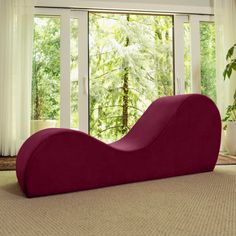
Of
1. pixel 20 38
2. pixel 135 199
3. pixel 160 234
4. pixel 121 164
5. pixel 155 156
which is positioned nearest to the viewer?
pixel 160 234

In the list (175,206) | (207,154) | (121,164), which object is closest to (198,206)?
(175,206)

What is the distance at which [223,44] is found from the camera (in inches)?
163

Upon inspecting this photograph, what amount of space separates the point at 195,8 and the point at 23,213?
11.7 feet

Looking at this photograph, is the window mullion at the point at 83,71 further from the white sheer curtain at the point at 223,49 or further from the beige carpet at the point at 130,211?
the beige carpet at the point at 130,211

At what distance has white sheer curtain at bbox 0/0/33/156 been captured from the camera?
3.73 m

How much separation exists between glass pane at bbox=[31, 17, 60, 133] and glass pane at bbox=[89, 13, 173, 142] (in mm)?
1308

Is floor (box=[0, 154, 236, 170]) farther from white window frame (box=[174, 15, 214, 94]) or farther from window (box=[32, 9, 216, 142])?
white window frame (box=[174, 15, 214, 94])

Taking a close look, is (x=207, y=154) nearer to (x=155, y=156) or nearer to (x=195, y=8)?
(x=155, y=156)

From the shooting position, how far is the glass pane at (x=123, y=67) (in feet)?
17.5

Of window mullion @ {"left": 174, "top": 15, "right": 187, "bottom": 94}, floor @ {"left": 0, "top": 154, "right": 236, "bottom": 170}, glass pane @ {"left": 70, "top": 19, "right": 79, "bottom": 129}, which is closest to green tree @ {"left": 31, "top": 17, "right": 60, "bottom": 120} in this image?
glass pane @ {"left": 70, "top": 19, "right": 79, "bottom": 129}

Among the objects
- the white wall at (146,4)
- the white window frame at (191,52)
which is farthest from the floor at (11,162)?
the white wall at (146,4)

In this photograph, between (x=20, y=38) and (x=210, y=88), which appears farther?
(x=210, y=88)

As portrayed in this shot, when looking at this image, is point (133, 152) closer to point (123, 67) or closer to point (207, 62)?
point (207, 62)

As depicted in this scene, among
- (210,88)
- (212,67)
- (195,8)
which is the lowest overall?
(210,88)
